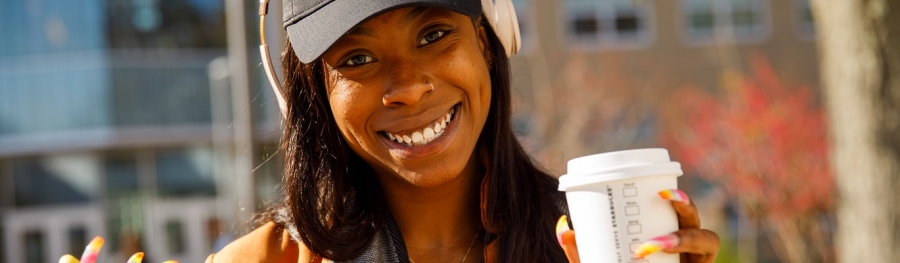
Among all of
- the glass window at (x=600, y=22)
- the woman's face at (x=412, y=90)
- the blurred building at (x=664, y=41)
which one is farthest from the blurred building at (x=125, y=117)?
the woman's face at (x=412, y=90)

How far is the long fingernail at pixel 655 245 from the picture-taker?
1807 mm

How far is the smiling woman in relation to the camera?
226cm

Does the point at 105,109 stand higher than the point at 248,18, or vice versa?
the point at 248,18

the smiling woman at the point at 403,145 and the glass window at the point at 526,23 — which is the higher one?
the smiling woman at the point at 403,145

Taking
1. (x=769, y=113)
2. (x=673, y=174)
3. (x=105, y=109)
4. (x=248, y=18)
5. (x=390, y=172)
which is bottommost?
(x=105, y=109)

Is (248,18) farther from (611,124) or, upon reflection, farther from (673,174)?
(611,124)

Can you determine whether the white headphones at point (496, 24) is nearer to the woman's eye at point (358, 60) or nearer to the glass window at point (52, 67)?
the woman's eye at point (358, 60)

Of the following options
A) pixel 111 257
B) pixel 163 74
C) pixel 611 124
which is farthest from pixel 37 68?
pixel 611 124

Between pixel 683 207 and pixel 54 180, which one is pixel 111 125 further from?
pixel 683 207

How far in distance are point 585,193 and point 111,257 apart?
2032cm

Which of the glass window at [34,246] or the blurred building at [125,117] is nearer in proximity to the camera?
→ the blurred building at [125,117]

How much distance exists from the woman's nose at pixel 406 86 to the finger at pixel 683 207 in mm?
593

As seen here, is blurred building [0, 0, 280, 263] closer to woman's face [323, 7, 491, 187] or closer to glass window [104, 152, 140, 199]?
glass window [104, 152, 140, 199]

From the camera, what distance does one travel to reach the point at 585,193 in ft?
6.22
